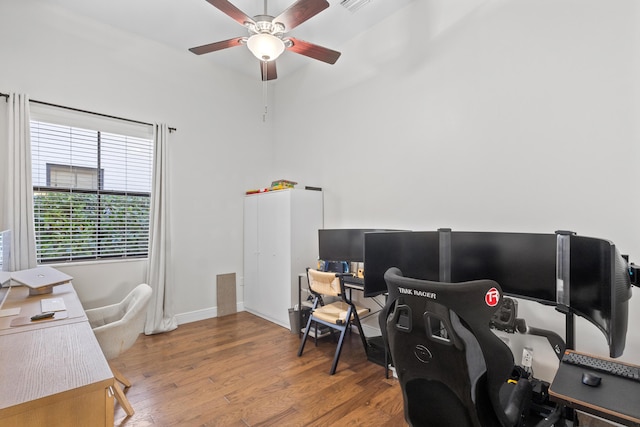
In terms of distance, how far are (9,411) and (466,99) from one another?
11.2ft

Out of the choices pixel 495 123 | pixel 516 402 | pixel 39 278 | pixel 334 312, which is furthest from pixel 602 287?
pixel 39 278

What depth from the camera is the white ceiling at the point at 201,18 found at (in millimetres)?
3264

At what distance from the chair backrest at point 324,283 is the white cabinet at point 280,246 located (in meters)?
0.80

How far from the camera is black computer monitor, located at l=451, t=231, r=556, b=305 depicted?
1.93 meters

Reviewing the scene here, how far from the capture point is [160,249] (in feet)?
12.7

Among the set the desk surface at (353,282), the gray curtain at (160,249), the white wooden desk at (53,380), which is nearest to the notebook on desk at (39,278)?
the white wooden desk at (53,380)

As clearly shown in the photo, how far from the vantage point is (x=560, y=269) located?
72.4 inches

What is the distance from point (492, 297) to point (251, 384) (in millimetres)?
2215

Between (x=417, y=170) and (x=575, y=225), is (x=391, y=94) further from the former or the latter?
(x=575, y=225)

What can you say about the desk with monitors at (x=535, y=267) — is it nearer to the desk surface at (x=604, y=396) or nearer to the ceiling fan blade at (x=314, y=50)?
the desk surface at (x=604, y=396)

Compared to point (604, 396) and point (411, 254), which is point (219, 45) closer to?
point (411, 254)

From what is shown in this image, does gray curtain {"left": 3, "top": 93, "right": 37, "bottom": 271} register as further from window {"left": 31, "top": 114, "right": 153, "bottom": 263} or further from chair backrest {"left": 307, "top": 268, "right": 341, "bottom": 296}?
chair backrest {"left": 307, "top": 268, "right": 341, "bottom": 296}

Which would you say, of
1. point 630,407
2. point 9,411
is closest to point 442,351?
point 630,407

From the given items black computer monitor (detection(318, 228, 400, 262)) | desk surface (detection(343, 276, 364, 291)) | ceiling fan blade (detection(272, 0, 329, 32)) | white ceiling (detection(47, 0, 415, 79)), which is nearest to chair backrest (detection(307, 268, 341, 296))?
desk surface (detection(343, 276, 364, 291))
